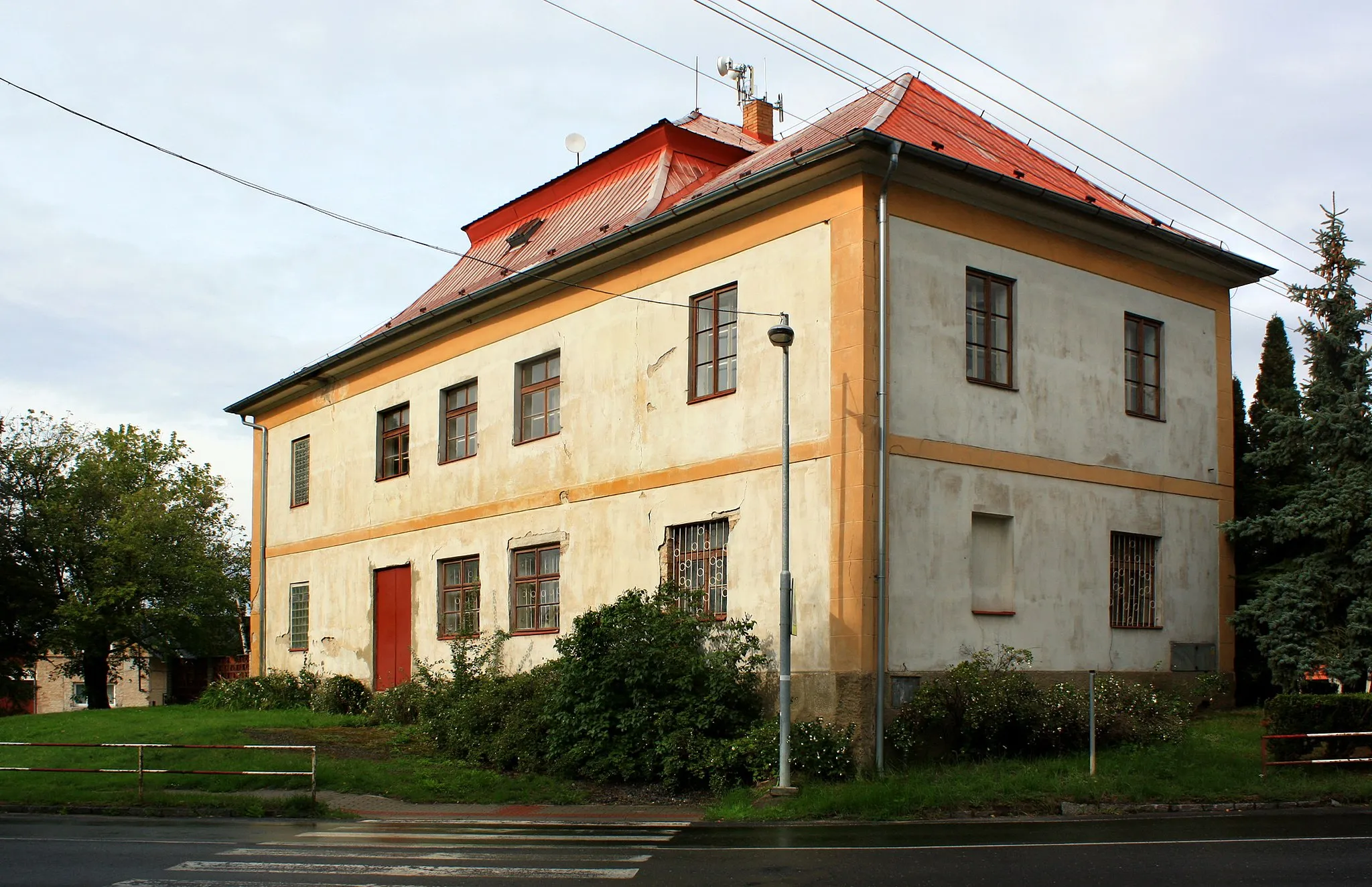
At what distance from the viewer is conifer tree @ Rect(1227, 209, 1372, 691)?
64.5 ft

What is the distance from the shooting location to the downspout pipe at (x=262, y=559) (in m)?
33.2

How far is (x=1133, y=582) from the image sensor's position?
20.1m

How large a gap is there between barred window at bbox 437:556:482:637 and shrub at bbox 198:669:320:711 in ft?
17.9

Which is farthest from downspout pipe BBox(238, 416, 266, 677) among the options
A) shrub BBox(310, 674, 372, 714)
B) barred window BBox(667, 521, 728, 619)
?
barred window BBox(667, 521, 728, 619)

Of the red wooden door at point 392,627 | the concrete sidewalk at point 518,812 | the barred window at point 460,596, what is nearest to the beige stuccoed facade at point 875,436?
the barred window at point 460,596

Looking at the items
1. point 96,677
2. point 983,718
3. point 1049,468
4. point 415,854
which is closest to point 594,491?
point 1049,468

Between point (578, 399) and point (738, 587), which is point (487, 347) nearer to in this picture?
point (578, 399)

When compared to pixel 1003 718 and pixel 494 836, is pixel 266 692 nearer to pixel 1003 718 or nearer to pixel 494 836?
pixel 494 836

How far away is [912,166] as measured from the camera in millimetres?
17641

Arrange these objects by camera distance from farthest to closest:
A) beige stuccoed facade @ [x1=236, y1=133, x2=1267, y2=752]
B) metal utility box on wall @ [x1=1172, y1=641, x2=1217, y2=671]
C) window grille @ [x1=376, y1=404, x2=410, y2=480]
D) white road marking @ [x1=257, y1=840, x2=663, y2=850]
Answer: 1. window grille @ [x1=376, y1=404, x2=410, y2=480]
2. metal utility box on wall @ [x1=1172, y1=641, x2=1217, y2=671]
3. beige stuccoed facade @ [x1=236, y1=133, x2=1267, y2=752]
4. white road marking @ [x1=257, y1=840, x2=663, y2=850]

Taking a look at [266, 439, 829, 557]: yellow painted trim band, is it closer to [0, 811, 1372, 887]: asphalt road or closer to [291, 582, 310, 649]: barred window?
[291, 582, 310, 649]: barred window

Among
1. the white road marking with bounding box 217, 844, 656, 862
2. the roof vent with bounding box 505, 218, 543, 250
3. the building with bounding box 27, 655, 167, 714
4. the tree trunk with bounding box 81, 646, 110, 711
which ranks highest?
the roof vent with bounding box 505, 218, 543, 250

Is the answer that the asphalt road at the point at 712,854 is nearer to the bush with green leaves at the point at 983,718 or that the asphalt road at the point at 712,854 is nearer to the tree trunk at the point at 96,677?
the bush with green leaves at the point at 983,718

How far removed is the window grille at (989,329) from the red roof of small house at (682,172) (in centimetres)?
156
